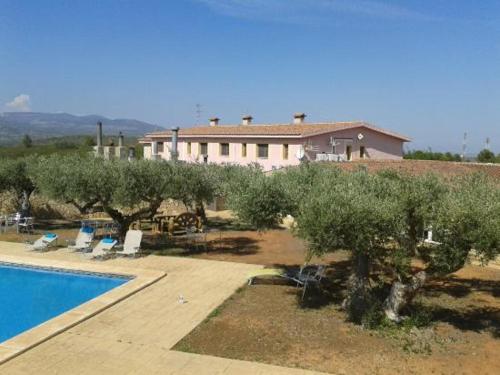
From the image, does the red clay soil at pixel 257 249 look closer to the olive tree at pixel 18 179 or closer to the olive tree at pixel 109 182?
the olive tree at pixel 109 182

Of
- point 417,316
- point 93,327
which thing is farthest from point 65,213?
point 417,316

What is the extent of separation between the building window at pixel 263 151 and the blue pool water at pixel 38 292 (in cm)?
2223

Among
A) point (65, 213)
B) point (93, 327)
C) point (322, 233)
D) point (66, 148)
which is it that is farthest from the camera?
point (66, 148)

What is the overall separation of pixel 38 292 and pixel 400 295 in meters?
10.7

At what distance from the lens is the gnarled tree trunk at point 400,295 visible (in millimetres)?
11275

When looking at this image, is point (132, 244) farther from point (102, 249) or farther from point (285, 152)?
point (285, 152)

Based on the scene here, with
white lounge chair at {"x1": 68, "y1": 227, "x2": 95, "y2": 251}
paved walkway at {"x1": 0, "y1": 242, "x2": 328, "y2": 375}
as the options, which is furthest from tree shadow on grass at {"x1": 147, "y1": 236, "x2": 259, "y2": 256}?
paved walkway at {"x1": 0, "y1": 242, "x2": 328, "y2": 375}

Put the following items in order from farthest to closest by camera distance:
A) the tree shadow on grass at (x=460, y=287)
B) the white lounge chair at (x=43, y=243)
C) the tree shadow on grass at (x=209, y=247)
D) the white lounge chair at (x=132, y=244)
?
the tree shadow on grass at (x=209, y=247) → the white lounge chair at (x=43, y=243) → the white lounge chair at (x=132, y=244) → the tree shadow on grass at (x=460, y=287)

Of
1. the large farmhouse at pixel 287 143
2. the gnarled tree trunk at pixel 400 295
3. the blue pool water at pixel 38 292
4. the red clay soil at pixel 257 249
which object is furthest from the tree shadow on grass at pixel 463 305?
the large farmhouse at pixel 287 143

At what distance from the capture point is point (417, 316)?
1163 cm

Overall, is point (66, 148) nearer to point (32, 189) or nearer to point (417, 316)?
point (32, 189)

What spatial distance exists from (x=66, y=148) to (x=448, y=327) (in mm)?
52282

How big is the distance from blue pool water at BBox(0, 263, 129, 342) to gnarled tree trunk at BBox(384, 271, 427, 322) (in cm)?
828

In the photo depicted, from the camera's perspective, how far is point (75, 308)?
12547 mm
